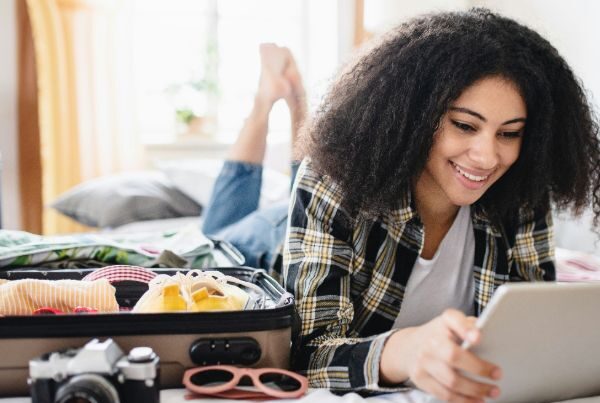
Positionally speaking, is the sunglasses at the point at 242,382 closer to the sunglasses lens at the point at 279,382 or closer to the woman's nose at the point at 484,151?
the sunglasses lens at the point at 279,382

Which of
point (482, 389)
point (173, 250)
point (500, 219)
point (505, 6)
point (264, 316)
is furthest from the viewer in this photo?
point (505, 6)

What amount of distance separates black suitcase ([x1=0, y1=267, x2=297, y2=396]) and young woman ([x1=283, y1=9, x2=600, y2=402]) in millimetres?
111

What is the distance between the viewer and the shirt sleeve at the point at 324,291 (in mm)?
861

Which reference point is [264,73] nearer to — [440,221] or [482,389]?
[440,221]

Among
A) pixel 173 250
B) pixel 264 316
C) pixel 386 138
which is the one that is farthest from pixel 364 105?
pixel 173 250

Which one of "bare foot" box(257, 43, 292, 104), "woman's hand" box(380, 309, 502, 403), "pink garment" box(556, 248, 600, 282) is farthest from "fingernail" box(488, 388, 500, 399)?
"bare foot" box(257, 43, 292, 104)

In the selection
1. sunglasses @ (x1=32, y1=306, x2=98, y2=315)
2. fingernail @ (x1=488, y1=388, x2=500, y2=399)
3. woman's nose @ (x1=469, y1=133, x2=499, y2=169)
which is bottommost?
fingernail @ (x1=488, y1=388, x2=500, y2=399)

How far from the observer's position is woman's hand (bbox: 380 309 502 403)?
2.19 feet

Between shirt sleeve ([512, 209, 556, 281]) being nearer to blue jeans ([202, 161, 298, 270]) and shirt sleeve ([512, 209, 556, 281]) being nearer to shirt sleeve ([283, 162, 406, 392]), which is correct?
shirt sleeve ([283, 162, 406, 392])

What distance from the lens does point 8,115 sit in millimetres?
2654

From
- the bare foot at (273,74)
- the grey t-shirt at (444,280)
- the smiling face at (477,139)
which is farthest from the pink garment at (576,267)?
the bare foot at (273,74)

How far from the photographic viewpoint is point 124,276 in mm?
1018

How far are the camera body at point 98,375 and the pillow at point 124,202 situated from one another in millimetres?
1606

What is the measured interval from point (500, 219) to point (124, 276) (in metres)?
0.62
